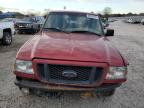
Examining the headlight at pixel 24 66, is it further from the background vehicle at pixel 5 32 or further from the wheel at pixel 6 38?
the wheel at pixel 6 38

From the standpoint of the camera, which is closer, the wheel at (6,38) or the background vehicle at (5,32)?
the background vehicle at (5,32)

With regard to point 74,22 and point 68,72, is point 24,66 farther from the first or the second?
point 74,22

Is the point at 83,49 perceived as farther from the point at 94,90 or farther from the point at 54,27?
the point at 54,27

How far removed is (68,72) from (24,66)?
0.75 meters

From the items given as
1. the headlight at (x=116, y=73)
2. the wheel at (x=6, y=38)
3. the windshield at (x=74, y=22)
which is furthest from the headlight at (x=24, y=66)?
the wheel at (x=6, y=38)

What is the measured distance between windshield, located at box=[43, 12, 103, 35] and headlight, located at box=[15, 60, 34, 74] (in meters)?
1.80

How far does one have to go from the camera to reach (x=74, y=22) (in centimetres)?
607

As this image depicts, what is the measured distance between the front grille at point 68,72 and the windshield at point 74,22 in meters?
1.75

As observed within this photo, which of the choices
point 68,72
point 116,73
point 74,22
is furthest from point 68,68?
point 74,22

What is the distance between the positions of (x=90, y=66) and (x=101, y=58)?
0.25m

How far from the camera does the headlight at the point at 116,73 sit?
4250mm

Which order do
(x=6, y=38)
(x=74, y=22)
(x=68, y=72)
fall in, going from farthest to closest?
1. (x=6, y=38)
2. (x=74, y=22)
3. (x=68, y=72)

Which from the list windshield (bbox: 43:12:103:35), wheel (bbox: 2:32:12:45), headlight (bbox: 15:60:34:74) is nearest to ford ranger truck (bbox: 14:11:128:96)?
headlight (bbox: 15:60:34:74)

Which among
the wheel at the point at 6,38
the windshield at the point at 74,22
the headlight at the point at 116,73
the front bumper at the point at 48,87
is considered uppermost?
the windshield at the point at 74,22
